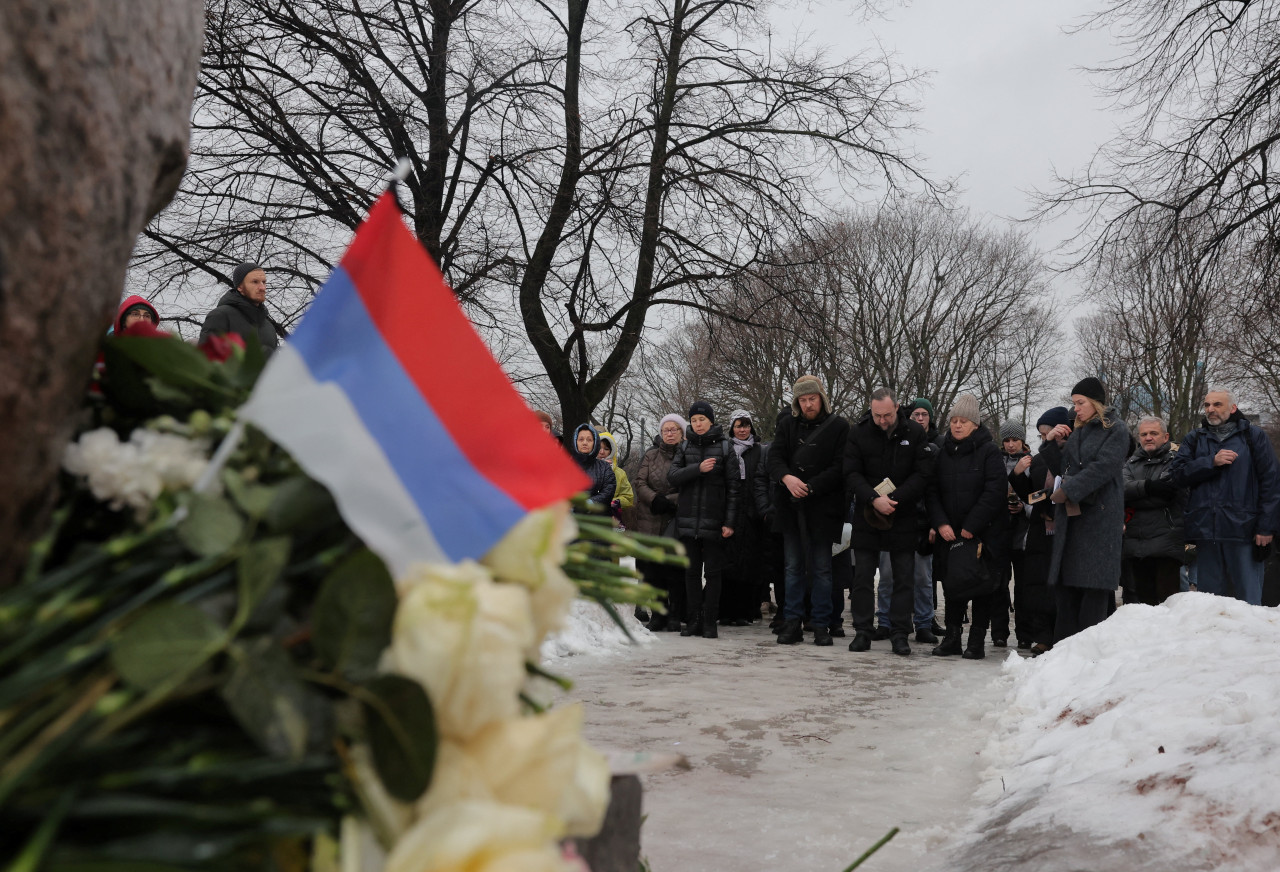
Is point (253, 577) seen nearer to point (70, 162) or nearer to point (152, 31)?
point (70, 162)

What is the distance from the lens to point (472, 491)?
1.12 metres

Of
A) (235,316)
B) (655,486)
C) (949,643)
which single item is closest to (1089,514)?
(949,643)

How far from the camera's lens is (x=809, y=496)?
8.07 metres

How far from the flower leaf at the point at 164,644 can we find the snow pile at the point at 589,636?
240 inches

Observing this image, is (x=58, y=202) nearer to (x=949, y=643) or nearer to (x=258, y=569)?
(x=258, y=569)

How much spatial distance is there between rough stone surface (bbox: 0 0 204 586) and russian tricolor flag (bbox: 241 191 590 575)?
0.18 metres

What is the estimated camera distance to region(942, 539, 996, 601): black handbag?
7.51m

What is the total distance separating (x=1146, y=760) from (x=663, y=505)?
6224 mm

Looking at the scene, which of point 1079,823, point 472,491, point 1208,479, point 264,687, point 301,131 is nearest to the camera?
point 264,687

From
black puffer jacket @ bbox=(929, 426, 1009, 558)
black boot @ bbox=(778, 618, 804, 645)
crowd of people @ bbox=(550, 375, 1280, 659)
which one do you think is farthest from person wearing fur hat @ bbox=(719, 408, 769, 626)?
black puffer jacket @ bbox=(929, 426, 1009, 558)

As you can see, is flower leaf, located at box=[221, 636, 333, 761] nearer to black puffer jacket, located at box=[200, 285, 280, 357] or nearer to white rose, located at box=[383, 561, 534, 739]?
white rose, located at box=[383, 561, 534, 739]

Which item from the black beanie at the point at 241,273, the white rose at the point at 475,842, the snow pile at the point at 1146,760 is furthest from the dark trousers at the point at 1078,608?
the white rose at the point at 475,842

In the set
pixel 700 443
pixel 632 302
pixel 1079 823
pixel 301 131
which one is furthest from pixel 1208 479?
pixel 301 131

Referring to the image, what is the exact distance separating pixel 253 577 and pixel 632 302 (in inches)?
486
